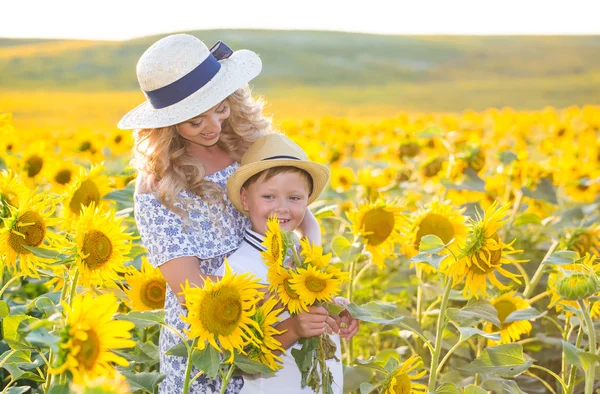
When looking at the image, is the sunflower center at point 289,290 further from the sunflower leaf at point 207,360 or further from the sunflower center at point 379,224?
the sunflower center at point 379,224

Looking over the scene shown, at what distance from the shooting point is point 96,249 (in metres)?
1.98

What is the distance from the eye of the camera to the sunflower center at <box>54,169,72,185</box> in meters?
4.04

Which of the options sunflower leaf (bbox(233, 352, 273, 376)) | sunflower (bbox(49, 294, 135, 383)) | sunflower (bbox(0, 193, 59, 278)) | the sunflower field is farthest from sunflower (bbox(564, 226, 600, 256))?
sunflower (bbox(49, 294, 135, 383))

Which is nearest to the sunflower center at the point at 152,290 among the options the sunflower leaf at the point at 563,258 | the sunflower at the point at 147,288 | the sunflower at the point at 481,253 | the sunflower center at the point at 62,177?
the sunflower at the point at 147,288

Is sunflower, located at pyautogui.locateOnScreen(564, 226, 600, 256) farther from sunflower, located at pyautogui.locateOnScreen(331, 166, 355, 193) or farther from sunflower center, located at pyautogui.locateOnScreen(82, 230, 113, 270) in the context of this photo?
sunflower, located at pyautogui.locateOnScreen(331, 166, 355, 193)

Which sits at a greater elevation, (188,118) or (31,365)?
(188,118)

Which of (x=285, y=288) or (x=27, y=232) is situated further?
(x=27, y=232)

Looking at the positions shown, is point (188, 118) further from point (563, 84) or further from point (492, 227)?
point (563, 84)

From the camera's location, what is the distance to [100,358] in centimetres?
147

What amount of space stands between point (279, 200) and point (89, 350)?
3.50 feet

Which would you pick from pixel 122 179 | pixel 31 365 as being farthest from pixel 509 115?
pixel 31 365

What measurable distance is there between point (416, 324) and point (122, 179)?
1833 mm

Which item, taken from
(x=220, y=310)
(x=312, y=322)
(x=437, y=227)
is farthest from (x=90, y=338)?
(x=437, y=227)

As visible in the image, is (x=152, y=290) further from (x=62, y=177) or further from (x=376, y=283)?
(x=376, y=283)
